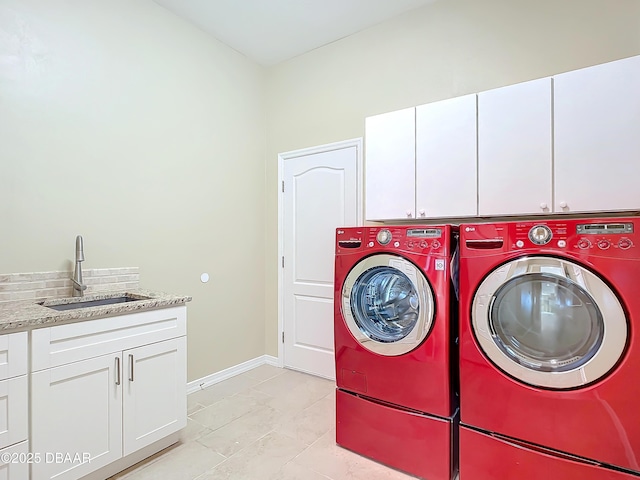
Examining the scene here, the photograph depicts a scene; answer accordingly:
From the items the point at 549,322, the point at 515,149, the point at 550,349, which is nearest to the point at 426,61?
the point at 515,149

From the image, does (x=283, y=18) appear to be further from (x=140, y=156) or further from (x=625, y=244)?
(x=625, y=244)

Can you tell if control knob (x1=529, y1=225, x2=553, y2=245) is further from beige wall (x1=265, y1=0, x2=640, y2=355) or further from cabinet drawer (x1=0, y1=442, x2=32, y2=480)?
→ cabinet drawer (x1=0, y1=442, x2=32, y2=480)

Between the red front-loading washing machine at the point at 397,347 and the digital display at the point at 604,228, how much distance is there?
21.2 inches

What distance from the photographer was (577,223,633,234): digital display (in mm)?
1350

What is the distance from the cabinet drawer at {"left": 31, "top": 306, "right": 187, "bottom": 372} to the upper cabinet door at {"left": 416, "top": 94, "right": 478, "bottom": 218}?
164cm

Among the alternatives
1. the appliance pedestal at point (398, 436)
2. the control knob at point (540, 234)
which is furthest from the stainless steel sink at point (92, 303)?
the control knob at point (540, 234)

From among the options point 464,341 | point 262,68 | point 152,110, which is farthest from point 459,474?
point 262,68

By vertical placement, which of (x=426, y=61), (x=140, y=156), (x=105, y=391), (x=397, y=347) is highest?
(x=426, y=61)

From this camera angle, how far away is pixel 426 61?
259 centimetres

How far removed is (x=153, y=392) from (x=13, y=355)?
685 millimetres

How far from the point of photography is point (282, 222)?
11.1ft

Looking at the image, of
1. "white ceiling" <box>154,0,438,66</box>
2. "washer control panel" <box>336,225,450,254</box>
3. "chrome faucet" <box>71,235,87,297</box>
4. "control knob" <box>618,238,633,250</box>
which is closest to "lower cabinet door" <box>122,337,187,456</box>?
"chrome faucet" <box>71,235,87,297</box>

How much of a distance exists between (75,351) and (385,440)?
161 centimetres

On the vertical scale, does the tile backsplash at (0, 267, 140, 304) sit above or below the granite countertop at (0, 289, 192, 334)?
above
